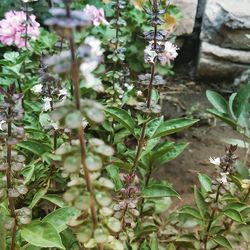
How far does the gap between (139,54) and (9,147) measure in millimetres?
1893

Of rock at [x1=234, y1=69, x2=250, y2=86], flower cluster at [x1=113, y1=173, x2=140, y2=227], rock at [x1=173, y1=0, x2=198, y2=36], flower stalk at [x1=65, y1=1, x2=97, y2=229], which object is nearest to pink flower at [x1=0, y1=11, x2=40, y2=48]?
flower cluster at [x1=113, y1=173, x2=140, y2=227]

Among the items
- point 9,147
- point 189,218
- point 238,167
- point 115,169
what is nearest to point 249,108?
point 238,167

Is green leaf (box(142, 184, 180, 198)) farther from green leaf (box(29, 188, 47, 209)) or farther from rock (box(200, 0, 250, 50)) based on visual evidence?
rock (box(200, 0, 250, 50))

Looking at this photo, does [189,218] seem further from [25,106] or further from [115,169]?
[25,106]

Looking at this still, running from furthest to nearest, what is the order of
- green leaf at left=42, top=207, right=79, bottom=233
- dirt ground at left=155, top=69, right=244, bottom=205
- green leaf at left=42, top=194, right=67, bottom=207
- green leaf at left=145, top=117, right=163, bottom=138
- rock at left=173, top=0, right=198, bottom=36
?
1. rock at left=173, top=0, right=198, bottom=36
2. dirt ground at left=155, top=69, right=244, bottom=205
3. green leaf at left=145, top=117, right=163, bottom=138
4. green leaf at left=42, top=194, right=67, bottom=207
5. green leaf at left=42, top=207, right=79, bottom=233

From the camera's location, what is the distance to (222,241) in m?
1.58

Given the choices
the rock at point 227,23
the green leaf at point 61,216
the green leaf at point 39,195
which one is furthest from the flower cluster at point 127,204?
the rock at point 227,23

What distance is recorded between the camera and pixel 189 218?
1.70m

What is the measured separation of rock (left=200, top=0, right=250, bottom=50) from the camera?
10.2ft

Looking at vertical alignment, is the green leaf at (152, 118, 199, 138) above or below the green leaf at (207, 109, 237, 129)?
above

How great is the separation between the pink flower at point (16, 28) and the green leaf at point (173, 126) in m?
0.73

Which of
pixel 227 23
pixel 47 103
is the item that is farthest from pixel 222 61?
pixel 47 103

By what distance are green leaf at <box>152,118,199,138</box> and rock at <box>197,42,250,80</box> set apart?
170 cm

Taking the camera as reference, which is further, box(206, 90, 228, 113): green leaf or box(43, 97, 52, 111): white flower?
box(206, 90, 228, 113): green leaf
